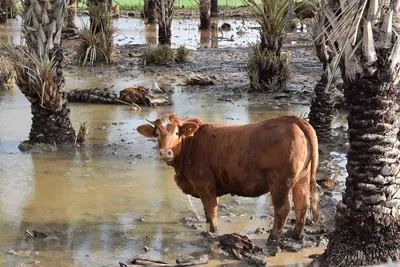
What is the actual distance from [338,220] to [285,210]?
0.80m

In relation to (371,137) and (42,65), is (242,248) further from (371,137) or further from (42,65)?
(42,65)

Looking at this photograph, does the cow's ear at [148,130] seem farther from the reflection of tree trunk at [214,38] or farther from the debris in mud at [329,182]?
the reflection of tree trunk at [214,38]

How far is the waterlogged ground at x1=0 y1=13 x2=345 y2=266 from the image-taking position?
693cm

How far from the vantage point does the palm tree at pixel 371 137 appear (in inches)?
223

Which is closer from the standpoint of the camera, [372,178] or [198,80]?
[372,178]

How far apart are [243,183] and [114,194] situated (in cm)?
212

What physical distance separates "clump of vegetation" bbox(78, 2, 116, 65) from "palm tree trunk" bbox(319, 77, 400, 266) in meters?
13.1

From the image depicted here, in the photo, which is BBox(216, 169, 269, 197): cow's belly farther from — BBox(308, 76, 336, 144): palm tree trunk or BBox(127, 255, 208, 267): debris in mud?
BBox(308, 76, 336, 144): palm tree trunk

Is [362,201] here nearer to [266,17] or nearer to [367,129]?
[367,129]

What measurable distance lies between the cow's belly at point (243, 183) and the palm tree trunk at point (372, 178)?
1.22 metres

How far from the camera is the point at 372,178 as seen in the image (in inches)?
230

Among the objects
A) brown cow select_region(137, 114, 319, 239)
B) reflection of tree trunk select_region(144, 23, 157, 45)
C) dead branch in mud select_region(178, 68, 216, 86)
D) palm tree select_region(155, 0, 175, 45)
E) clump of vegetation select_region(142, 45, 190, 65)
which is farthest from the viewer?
reflection of tree trunk select_region(144, 23, 157, 45)

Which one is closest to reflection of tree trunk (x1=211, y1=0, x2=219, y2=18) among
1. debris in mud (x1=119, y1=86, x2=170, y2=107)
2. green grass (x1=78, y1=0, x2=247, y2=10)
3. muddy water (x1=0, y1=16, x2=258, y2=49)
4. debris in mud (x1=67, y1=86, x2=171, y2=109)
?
muddy water (x1=0, y1=16, x2=258, y2=49)

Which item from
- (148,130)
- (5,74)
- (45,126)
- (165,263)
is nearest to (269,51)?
(45,126)
